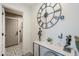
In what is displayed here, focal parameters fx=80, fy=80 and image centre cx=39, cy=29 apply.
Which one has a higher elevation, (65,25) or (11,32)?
(65,25)

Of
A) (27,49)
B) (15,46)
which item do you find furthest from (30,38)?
(15,46)

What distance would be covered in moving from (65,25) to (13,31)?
0.88m

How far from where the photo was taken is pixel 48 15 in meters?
1.33

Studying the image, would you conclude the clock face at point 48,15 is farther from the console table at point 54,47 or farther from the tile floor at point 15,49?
the tile floor at point 15,49

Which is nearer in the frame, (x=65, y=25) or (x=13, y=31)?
(x=65, y=25)

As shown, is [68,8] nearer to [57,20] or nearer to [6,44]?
[57,20]

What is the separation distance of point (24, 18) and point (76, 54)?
→ 3.13ft

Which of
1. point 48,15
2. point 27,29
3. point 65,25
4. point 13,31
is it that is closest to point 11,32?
point 13,31

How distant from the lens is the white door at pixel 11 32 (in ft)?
4.37

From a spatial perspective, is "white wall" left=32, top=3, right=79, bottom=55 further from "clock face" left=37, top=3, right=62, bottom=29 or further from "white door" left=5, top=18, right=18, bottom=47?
"white door" left=5, top=18, right=18, bottom=47

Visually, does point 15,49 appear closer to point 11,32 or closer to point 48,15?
point 11,32

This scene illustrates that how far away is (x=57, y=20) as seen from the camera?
4.29ft

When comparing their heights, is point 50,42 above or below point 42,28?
below

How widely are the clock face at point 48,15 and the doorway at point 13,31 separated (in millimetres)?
341
